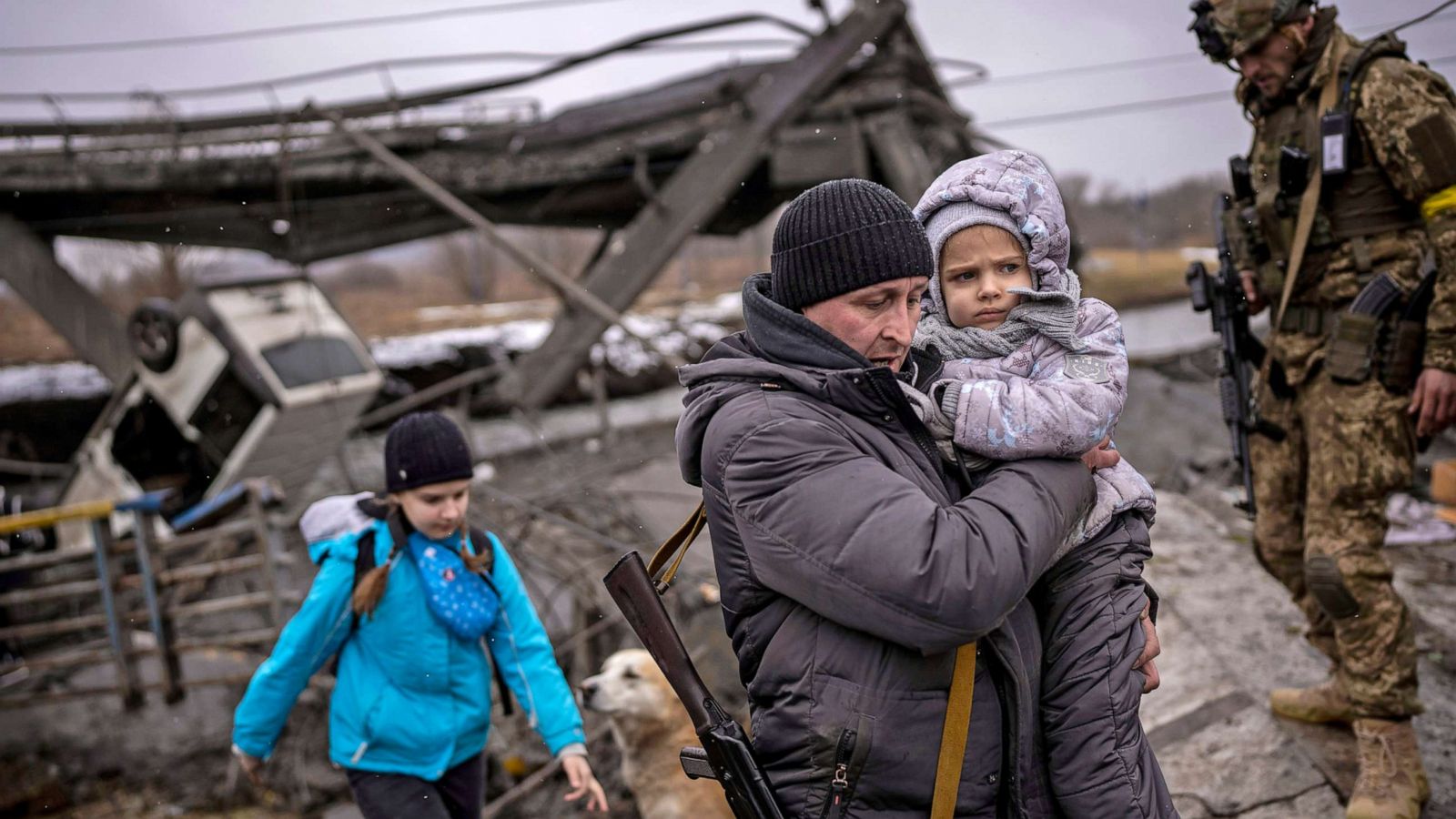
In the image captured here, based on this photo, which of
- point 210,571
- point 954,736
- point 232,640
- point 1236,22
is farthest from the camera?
point 210,571

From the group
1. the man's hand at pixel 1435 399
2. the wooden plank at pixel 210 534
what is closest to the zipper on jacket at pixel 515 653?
the man's hand at pixel 1435 399

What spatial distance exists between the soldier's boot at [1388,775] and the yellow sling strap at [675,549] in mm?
2249

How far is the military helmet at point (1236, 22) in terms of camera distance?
295 centimetres

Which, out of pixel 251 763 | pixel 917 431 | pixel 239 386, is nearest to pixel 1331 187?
pixel 917 431

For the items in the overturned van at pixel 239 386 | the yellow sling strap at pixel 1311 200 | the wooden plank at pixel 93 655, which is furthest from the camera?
the overturned van at pixel 239 386

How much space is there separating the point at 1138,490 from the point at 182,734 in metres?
6.91

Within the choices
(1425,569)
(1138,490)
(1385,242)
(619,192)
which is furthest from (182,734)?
(1425,569)

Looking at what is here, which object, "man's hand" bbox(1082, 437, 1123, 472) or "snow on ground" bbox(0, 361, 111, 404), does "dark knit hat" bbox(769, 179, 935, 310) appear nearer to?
"man's hand" bbox(1082, 437, 1123, 472)

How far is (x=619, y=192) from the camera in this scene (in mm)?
9117

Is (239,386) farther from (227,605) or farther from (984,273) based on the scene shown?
(984,273)

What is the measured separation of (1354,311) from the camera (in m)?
2.93

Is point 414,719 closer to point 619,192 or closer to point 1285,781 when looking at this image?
point 1285,781

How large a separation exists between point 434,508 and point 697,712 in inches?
60.6

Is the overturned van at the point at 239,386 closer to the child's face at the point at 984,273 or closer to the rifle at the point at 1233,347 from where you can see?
the rifle at the point at 1233,347
